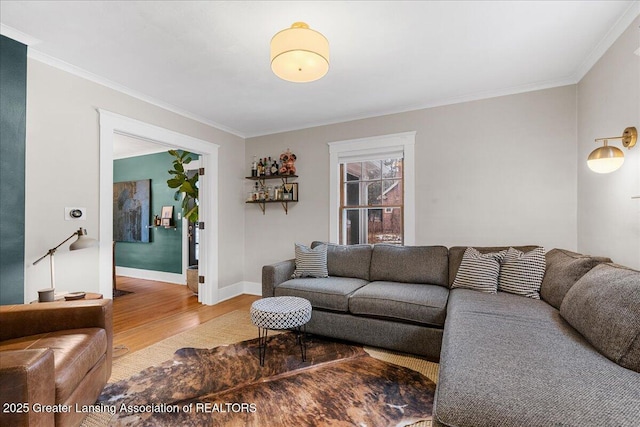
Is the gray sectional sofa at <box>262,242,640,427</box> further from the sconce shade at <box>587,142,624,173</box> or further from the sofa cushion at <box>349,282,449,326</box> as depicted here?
the sconce shade at <box>587,142,624,173</box>

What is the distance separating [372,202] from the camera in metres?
3.88

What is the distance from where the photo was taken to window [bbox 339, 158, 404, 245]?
3734mm

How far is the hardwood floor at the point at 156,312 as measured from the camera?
294 cm

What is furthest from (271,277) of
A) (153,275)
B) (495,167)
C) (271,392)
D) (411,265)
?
(153,275)

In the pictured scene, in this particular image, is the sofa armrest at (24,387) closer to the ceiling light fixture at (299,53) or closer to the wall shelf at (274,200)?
the ceiling light fixture at (299,53)

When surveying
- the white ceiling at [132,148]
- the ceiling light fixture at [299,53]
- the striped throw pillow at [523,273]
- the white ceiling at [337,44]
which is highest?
the white ceiling at [337,44]

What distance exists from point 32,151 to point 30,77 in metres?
0.59

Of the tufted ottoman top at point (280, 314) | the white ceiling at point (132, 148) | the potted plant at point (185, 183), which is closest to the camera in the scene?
the tufted ottoman top at point (280, 314)

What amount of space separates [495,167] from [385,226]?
1408mm

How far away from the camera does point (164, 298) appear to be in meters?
4.36

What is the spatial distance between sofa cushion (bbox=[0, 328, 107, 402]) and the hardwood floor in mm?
961

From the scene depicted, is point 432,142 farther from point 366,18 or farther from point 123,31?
point 123,31

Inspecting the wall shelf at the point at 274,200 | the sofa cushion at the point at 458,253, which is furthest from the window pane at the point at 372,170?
the sofa cushion at the point at 458,253

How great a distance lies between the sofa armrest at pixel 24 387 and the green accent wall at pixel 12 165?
4.49ft
